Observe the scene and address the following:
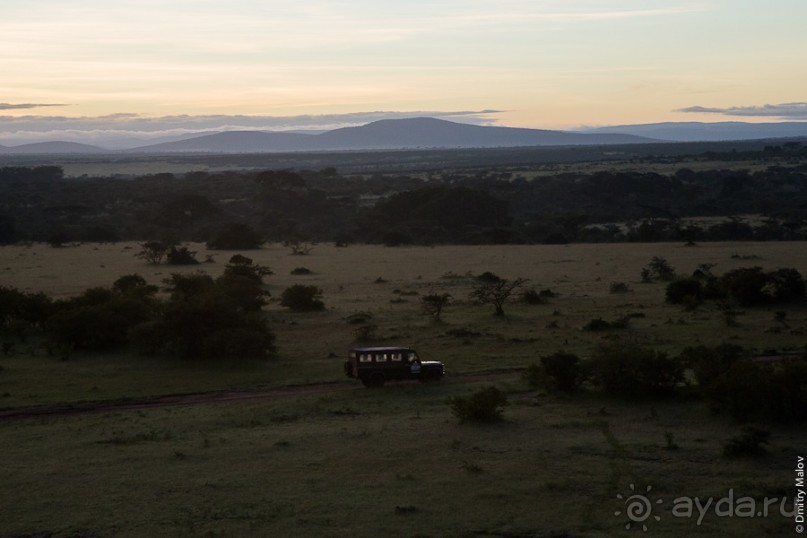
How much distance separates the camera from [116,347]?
94.3 ft

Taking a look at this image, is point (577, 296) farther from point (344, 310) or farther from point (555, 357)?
point (555, 357)

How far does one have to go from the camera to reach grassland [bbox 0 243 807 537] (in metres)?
13.2

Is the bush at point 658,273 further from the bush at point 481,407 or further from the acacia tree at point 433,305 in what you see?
the bush at point 481,407

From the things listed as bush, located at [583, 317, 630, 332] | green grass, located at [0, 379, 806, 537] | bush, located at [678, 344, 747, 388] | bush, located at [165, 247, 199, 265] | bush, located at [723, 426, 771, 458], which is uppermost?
bush, located at [678, 344, 747, 388]

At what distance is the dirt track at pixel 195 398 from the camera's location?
20531 mm

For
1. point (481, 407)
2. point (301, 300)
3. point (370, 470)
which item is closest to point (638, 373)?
point (481, 407)

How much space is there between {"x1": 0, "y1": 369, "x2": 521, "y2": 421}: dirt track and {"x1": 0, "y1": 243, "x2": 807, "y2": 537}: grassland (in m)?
0.43

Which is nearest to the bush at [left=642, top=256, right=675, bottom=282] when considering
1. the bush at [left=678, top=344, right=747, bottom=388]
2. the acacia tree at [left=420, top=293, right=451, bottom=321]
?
the acacia tree at [left=420, top=293, right=451, bottom=321]

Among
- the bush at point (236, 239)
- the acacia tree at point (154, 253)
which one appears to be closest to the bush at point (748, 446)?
the acacia tree at point (154, 253)

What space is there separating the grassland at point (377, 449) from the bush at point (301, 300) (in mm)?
3636

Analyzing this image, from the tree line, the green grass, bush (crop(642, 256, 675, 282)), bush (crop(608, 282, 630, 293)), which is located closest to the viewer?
the green grass

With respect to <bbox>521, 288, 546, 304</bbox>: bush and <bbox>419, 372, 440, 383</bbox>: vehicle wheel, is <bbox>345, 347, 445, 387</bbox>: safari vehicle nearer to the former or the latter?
<bbox>419, 372, 440, 383</bbox>: vehicle wheel

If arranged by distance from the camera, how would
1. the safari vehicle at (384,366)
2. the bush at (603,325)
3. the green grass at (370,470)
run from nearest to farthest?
the green grass at (370,470) → the safari vehicle at (384,366) → the bush at (603,325)

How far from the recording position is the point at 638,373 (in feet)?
66.2
